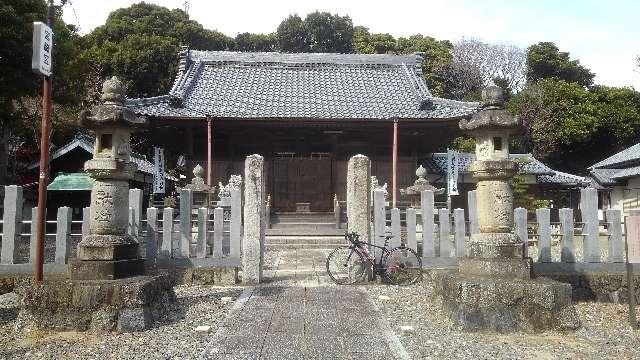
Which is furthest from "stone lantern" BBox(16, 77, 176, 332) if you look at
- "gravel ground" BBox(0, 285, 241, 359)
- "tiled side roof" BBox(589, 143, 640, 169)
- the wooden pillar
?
"tiled side roof" BBox(589, 143, 640, 169)

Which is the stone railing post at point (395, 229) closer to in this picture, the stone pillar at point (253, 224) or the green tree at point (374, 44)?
the stone pillar at point (253, 224)

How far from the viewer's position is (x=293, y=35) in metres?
48.2

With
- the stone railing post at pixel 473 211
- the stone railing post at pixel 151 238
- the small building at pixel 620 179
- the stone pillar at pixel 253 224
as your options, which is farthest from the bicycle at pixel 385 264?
the small building at pixel 620 179

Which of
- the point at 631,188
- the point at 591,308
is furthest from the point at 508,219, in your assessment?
the point at 631,188

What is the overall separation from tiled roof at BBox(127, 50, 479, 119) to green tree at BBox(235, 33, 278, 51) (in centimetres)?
2457

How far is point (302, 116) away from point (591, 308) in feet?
36.4

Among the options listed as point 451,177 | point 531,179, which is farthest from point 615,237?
point 531,179

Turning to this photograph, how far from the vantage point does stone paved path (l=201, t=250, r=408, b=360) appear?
463cm

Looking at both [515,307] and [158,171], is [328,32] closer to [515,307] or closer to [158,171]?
[158,171]

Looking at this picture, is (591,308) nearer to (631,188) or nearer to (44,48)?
(44,48)

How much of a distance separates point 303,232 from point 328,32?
3661cm

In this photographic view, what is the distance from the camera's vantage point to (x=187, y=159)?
57.7ft

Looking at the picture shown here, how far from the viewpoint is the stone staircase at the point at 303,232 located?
45.9 ft

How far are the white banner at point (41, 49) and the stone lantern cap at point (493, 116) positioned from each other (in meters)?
5.62
